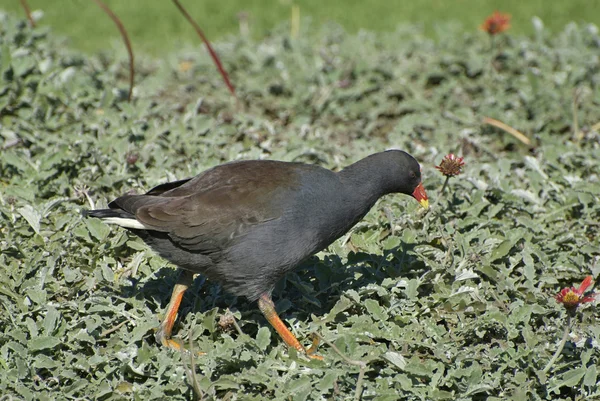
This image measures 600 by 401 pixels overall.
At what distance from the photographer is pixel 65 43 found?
848 centimetres

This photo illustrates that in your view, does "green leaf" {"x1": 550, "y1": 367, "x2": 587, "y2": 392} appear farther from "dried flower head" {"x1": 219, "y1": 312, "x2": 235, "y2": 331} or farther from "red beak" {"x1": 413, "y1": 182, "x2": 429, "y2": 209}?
"dried flower head" {"x1": 219, "y1": 312, "x2": 235, "y2": 331}

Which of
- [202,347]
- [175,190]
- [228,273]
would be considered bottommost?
[202,347]

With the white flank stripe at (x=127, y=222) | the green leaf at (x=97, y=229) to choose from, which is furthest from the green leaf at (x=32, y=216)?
the white flank stripe at (x=127, y=222)

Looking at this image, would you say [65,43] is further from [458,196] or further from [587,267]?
[587,267]

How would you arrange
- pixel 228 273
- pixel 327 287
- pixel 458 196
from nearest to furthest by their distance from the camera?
pixel 228 273 → pixel 327 287 → pixel 458 196

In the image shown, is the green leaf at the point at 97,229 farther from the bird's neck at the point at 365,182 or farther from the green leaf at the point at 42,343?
the bird's neck at the point at 365,182

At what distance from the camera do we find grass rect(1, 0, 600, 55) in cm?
934

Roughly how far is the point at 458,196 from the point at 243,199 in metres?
1.99

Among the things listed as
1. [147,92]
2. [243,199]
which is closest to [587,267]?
[243,199]

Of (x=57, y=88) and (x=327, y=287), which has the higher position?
(x=57, y=88)

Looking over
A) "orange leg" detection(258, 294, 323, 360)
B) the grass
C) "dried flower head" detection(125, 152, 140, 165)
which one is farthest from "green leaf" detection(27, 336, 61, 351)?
the grass

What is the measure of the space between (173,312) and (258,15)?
6.10m

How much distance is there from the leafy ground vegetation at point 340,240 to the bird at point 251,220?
287 millimetres

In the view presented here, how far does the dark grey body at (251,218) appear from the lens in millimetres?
4141
